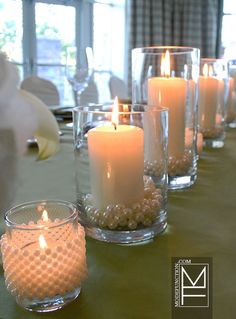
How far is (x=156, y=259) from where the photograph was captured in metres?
0.48

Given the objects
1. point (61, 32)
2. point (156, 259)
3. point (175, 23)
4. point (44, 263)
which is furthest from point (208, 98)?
point (175, 23)

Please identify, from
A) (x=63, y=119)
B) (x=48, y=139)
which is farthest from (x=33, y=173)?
(x=63, y=119)

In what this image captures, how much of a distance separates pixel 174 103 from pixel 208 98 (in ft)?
1.16

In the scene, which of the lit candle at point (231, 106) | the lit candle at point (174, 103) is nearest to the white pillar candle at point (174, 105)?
the lit candle at point (174, 103)

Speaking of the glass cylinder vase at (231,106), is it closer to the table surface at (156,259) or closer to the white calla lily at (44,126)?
the table surface at (156,259)

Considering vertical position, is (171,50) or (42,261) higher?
(171,50)

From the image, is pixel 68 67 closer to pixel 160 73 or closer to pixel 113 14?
pixel 160 73

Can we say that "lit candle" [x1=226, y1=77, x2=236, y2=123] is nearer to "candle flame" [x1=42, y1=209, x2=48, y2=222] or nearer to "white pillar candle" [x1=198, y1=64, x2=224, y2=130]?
"white pillar candle" [x1=198, y1=64, x2=224, y2=130]

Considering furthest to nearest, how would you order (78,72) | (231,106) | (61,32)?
1. (61,32)
2. (78,72)
3. (231,106)

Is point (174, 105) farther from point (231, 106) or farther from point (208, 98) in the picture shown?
point (231, 106)

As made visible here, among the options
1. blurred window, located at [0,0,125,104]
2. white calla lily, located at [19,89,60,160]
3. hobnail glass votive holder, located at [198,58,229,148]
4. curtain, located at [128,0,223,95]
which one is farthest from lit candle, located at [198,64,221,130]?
curtain, located at [128,0,223,95]

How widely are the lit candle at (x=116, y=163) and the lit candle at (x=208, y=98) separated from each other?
0.58m

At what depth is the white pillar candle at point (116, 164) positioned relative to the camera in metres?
0.53

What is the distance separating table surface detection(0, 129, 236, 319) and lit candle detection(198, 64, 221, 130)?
343 mm
